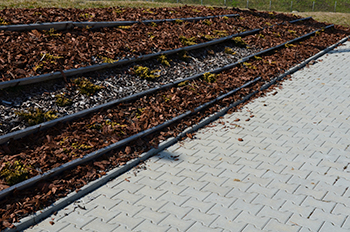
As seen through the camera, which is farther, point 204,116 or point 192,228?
point 204,116

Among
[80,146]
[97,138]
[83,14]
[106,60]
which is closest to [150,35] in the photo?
[83,14]

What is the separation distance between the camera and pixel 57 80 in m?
6.48

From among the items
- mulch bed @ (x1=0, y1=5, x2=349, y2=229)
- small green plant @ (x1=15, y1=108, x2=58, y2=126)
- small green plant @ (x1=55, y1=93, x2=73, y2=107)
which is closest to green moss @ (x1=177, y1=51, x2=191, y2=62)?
mulch bed @ (x1=0, y1=5, x2=349, y2=229)

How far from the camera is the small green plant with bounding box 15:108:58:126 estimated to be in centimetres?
540

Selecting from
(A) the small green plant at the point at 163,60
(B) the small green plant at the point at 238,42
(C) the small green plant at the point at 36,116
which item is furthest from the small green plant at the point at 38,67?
(B) the small green plant at the point at 238,42

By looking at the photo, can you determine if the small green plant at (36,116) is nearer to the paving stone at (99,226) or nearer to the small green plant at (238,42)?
the paving stone at (99,226)

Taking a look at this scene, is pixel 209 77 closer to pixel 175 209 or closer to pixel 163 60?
pixel 163 60

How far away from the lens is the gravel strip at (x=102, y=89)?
5.53 meters

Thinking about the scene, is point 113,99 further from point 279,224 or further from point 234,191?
point 279,224

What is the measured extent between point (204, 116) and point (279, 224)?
3411 millimetres

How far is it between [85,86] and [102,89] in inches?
15.0

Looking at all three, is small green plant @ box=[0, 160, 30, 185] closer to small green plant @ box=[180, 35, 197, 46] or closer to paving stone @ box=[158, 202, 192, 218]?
paving stone @ box=[158, 202, 192, 218]

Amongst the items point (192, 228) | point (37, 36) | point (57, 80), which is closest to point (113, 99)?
point (57, 80)

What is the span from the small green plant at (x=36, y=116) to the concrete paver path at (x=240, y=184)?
1610mm
